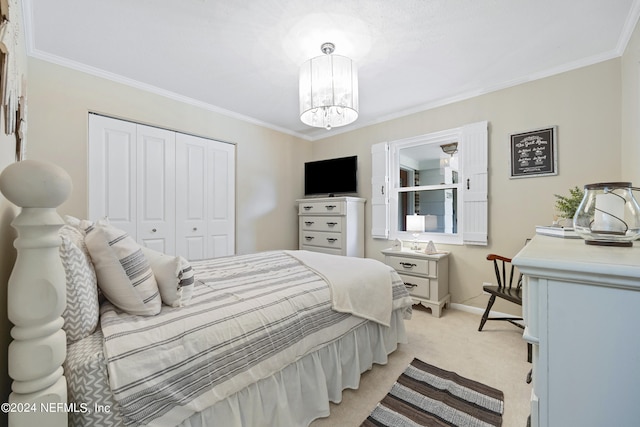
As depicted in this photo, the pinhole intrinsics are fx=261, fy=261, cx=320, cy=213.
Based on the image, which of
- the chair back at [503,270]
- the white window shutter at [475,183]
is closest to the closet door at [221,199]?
the white window shutter at [475,183]

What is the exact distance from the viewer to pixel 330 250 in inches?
151

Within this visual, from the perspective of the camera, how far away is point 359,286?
1.77 m

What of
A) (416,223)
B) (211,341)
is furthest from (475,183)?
(211,341)

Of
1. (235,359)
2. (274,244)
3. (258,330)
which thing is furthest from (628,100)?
(274,244)

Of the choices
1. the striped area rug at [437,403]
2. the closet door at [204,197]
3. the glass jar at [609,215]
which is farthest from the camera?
the closet door at [204,197]

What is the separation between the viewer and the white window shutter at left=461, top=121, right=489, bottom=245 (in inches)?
115

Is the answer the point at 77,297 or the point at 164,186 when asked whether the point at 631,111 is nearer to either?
the point at 77,297

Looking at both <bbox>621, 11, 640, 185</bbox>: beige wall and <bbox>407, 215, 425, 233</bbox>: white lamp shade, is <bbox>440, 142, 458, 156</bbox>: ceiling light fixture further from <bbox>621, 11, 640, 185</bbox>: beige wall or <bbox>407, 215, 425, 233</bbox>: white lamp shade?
<bbox>621, 11, 640, 185</bbox>: beige wall

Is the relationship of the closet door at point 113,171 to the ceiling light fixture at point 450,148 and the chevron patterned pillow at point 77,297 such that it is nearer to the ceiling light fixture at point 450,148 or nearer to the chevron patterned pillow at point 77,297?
the chevron patterned pillow at point 77,297

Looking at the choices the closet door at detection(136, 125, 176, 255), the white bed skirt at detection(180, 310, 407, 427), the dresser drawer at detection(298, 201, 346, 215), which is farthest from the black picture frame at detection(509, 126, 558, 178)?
the closet door at detection(136, 125, 176, 255)

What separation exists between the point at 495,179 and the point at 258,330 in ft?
9.64

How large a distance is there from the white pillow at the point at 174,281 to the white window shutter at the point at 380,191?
2966 mm

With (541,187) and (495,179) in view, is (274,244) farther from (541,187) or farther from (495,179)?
(541,187)

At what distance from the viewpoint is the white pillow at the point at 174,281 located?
1.20m
